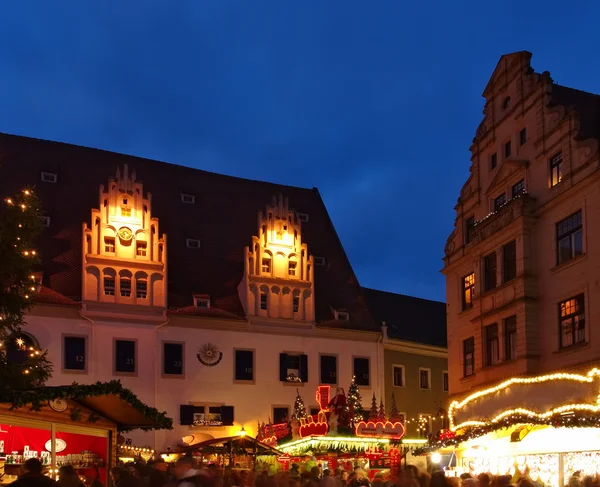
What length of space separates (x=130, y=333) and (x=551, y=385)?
21.6 m

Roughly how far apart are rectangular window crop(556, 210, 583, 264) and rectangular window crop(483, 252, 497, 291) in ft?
11.6

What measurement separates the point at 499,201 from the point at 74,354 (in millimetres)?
19059

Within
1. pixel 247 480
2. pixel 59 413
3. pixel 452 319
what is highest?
pixel 452 319

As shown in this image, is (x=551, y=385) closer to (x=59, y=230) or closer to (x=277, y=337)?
(x=277, y=337)

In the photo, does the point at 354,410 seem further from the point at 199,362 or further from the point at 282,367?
the point at 282,367

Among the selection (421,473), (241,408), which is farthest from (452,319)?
(421,473)

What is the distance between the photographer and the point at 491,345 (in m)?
32.3

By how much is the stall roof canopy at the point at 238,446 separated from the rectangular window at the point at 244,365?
11131mm

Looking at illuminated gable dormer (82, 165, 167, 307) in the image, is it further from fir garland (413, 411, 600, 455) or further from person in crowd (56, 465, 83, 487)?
person in crowd (56, 465, 83, 487)

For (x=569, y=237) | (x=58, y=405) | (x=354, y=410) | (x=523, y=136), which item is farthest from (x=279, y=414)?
(x=58, y=405)

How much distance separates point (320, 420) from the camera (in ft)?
99.7

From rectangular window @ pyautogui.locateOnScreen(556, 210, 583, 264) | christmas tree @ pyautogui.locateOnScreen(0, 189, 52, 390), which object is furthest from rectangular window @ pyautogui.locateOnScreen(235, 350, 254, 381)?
christmas tree @ pyautogui.locateOnScreen(0, 189, 52, 390)

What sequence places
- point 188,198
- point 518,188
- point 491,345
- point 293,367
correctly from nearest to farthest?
point 518,188, point 491,345, point 293,367, point 188,198

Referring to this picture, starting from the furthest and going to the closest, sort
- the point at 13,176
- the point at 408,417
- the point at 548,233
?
1. the point at 408,417
2. the point at 13,176
3. the point at 548,233
